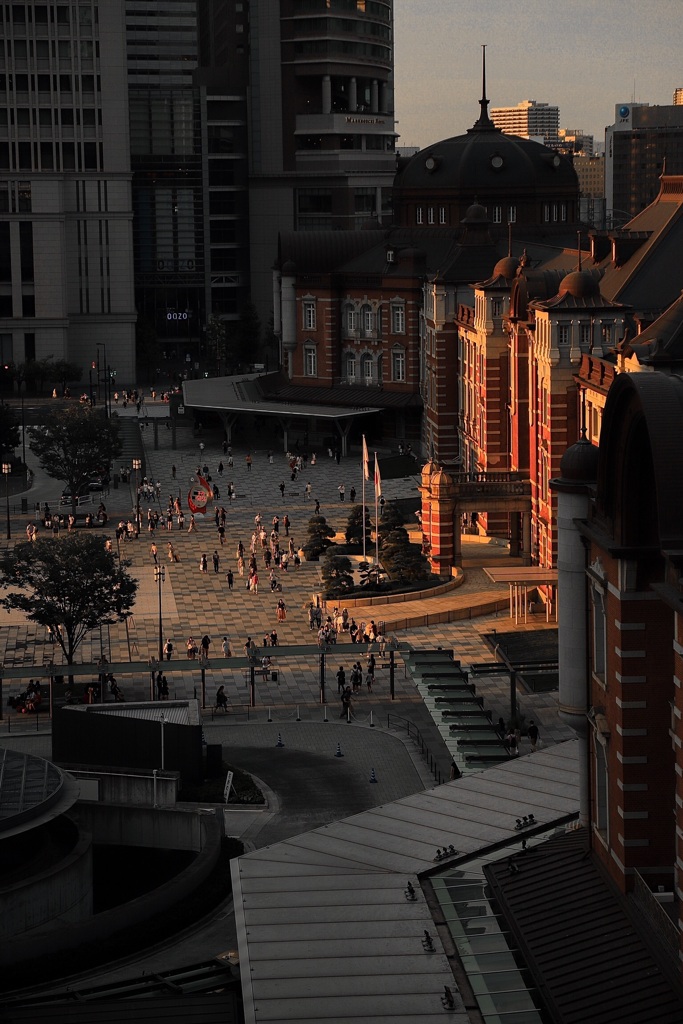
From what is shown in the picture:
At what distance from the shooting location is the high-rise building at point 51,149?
171500mm

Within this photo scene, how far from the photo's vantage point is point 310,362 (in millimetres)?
141250

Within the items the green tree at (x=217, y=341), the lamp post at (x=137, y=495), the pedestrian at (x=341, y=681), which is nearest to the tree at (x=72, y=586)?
the pedestrian at (x=341, y=681)

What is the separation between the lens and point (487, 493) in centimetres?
9012

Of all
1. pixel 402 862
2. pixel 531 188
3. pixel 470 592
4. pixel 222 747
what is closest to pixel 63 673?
pixel 222 747

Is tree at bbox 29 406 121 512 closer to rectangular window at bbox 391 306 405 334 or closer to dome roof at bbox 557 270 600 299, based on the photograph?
rectangular window at bbox 391 306 405 334

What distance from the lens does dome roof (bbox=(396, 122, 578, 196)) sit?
142250mm

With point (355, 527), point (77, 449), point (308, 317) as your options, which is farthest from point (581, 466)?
point (308, 317)

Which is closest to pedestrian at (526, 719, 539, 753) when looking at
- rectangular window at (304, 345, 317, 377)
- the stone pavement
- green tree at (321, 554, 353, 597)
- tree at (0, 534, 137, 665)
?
the stone pavement

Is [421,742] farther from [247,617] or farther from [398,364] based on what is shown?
[398,364]

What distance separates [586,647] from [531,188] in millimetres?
107880

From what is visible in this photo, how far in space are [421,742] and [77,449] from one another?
168ft

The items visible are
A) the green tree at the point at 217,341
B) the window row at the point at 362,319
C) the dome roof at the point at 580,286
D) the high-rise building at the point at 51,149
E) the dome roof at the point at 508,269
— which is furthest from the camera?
the green tree at the point at 217,341

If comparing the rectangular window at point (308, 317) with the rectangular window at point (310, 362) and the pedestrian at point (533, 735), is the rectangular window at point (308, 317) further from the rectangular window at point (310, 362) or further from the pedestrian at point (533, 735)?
the pedestrian at point (533, 735)

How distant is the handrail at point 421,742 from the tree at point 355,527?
29540 mm
